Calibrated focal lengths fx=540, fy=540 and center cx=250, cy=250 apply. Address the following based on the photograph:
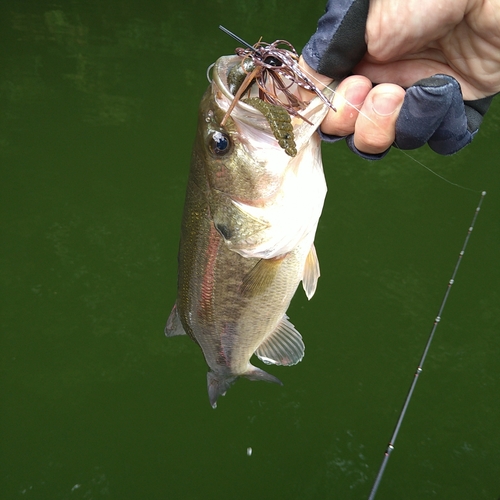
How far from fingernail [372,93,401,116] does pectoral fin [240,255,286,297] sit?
22.0 inches

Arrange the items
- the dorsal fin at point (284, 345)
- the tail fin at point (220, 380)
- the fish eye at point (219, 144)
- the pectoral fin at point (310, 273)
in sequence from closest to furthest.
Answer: the fish eye at point (219, 144), the pectoral fin at point (310, 273), the dorsal fin at point (284, 345), the tail fin at point (220, 380)

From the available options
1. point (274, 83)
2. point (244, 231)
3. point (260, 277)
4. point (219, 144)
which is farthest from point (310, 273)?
point (274, 83)

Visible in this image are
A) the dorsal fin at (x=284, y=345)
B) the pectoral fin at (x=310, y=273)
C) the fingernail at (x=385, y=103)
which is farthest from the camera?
the dorsal fin at (x=284, y=345)

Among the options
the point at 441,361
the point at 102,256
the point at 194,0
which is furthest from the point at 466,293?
the point at 194,0

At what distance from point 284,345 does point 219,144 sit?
2.94 feet

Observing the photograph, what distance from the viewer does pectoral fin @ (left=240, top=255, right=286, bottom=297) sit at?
1718 millimetres

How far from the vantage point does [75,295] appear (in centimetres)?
399

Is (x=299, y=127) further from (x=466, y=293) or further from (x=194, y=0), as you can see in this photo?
(x=194, y=0)

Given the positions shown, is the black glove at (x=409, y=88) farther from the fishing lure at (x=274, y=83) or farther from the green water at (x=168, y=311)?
the green water at (x=168, y=311)

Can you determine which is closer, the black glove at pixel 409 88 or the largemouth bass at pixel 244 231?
the black glove at pixel 409 88

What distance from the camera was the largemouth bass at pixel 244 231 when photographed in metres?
1.44

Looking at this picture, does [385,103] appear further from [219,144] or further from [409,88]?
[219,144]

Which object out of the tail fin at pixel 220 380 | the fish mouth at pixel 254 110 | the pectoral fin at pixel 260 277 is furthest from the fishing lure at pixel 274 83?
the tail fin at pixel 220 380

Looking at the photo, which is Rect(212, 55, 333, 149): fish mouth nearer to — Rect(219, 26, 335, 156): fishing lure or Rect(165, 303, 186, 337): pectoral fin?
Rect(219, 26, 335, 156): fishing lure
